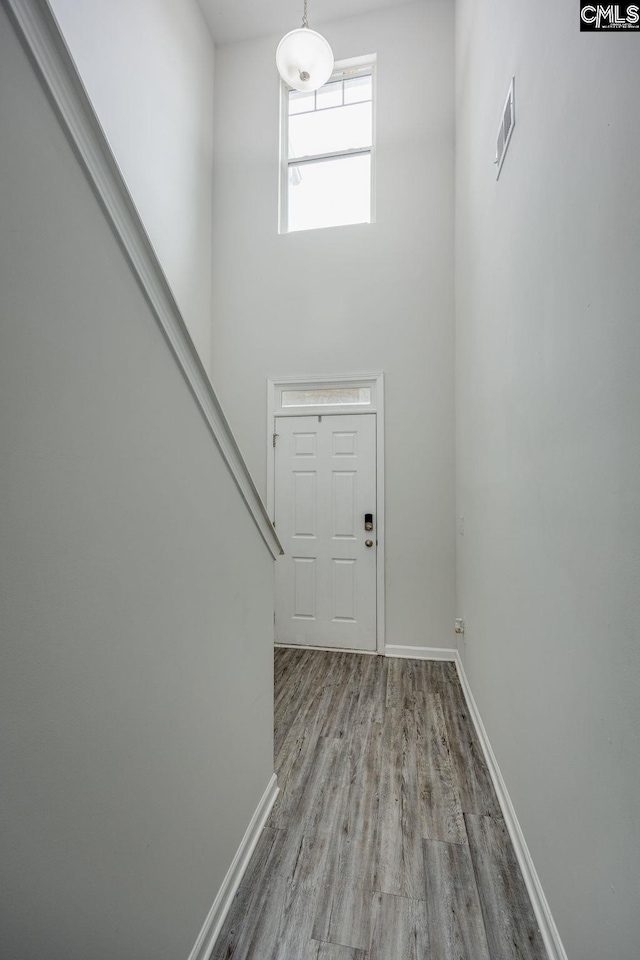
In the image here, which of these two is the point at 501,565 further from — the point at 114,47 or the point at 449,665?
the point at 114,47

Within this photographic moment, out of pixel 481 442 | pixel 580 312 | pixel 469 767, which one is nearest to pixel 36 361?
pixel 580 312

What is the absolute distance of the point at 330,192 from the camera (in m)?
3.91

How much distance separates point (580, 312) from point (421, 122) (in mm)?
3497

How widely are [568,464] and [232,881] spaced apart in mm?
1622

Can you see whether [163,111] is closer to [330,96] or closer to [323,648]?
[330,96]

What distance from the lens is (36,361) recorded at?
654 millimetres

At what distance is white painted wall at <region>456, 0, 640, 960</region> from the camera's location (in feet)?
2.87

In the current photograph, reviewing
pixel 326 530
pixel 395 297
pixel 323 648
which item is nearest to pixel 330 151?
pixel 395 297

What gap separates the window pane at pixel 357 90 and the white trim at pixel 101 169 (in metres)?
4.12

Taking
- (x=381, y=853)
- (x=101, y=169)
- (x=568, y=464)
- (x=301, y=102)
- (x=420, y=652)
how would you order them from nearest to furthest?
(x=101, y=169) < (x=568, y=464) < (x=381, y=853) < (x=420, y=652) < (x=301, y=102)

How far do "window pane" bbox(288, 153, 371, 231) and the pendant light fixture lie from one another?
0.82 meters

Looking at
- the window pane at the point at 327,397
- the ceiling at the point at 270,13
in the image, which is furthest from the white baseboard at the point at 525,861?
the ceiling at the point at 270,13

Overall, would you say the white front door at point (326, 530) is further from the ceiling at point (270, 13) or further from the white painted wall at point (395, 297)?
the ceiling at point (270, 13)

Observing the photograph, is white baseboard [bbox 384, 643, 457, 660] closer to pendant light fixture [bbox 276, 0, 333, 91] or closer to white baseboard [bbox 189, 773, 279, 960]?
white baseboard [bbox 189, 773, 279, 960]
